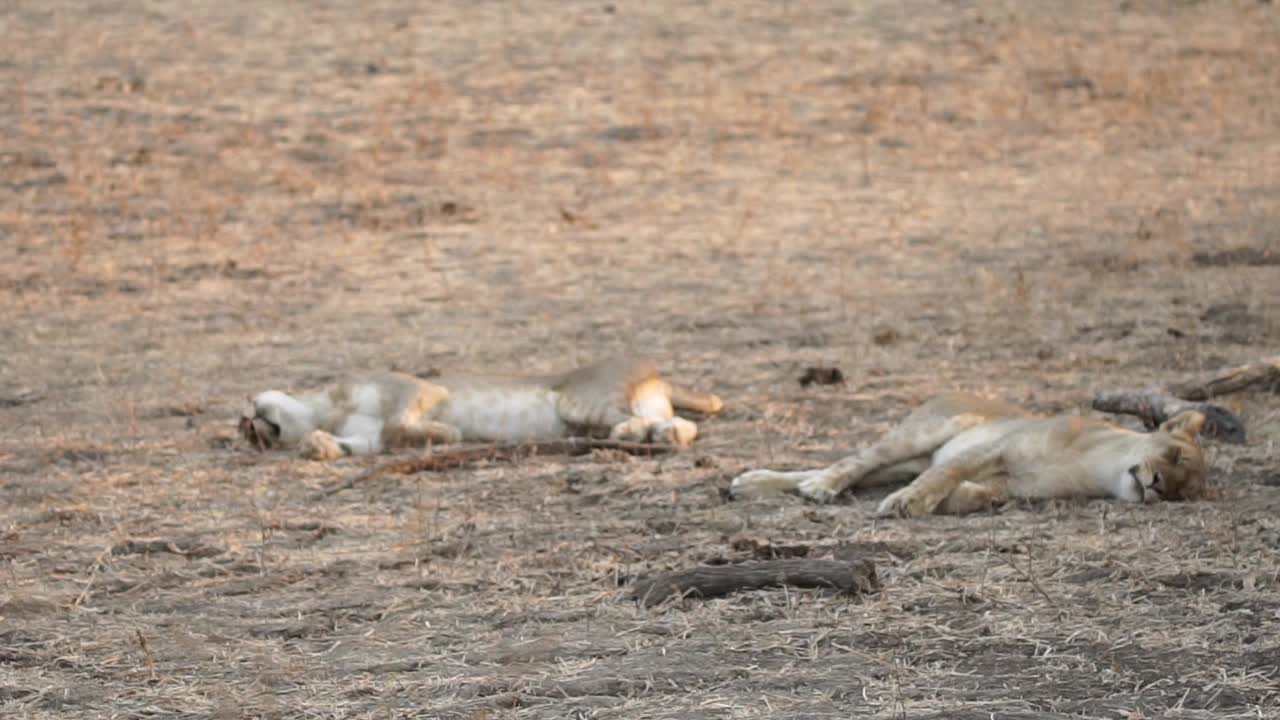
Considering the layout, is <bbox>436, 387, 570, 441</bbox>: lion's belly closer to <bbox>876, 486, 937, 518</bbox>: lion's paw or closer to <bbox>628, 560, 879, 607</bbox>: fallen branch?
<bbox>876, 486, 937, 518</bbox>: lion's paw

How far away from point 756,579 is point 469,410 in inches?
117

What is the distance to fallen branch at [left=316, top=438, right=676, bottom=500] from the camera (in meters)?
8.30

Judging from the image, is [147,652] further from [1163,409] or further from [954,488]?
[1163,409]

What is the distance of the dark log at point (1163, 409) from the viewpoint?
8250 millimetres

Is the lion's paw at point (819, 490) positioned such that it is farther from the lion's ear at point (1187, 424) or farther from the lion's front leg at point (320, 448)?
the lion's front leg at point (320, 448)

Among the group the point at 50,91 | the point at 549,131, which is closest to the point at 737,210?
the point at 549,131

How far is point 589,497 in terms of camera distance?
310 inches

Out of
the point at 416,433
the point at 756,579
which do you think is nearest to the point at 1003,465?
the point at 756,579

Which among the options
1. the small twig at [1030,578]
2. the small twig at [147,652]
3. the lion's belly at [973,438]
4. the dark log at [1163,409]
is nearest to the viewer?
the small twig at [147,652]

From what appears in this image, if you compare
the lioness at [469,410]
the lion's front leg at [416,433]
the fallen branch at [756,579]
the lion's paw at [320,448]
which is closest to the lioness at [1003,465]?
the fallen branch at [756,579]

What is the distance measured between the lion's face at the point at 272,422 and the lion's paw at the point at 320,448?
0.21 meters

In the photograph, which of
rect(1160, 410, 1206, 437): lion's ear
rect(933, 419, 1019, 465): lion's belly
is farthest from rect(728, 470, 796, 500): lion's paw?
rect(1160, 410, 1206, 437): lion's ear

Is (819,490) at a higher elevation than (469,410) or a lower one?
higher

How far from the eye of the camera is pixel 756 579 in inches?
251
